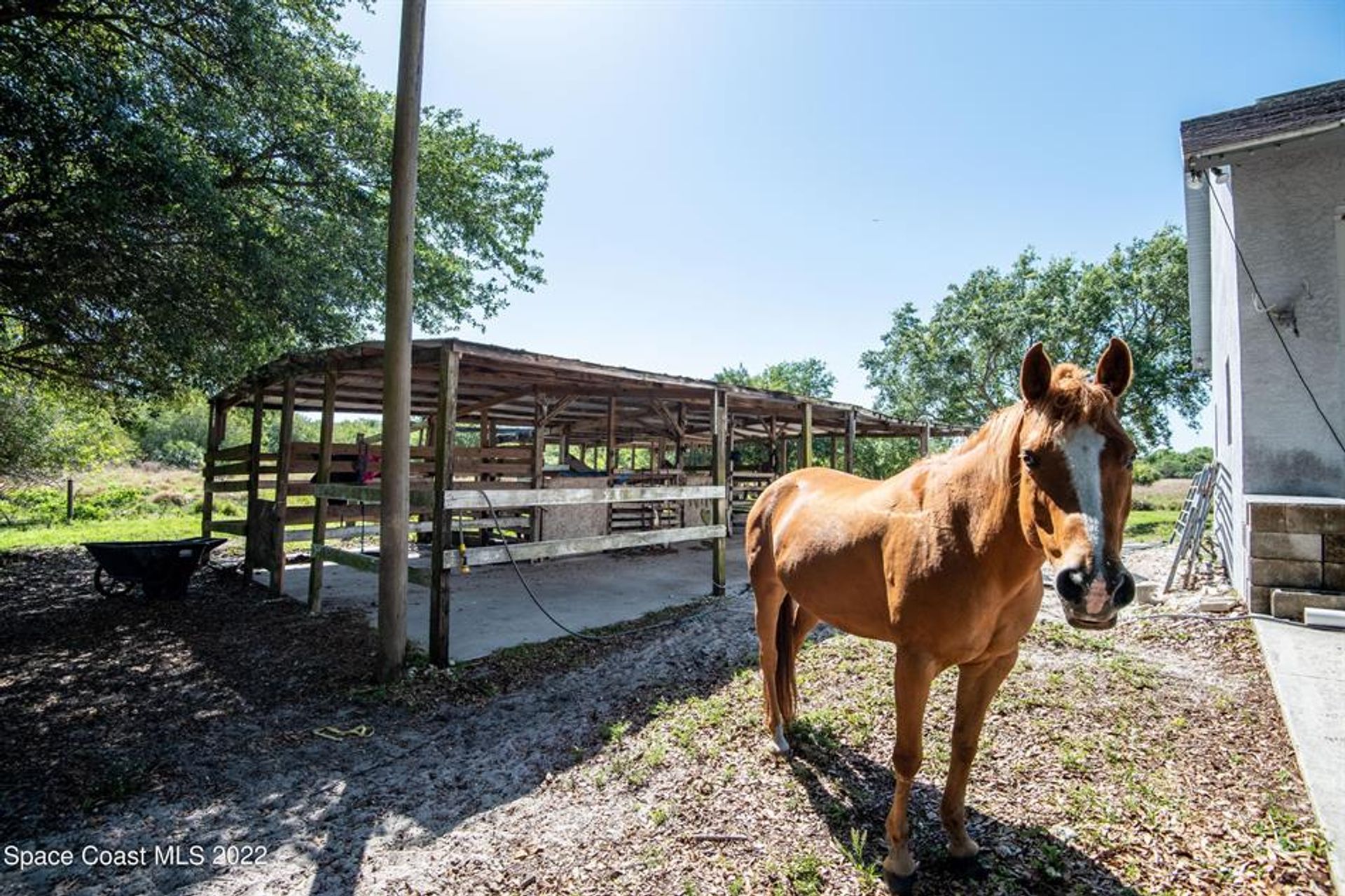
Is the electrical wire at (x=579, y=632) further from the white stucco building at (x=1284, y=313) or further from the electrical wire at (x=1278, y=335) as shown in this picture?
the electrical wire at (x=1278, y=335)

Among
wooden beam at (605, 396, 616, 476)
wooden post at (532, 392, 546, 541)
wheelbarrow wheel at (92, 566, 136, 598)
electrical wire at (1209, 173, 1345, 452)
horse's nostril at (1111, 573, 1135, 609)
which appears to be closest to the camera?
horse's nostril at (1111, 573, 1135, 609)

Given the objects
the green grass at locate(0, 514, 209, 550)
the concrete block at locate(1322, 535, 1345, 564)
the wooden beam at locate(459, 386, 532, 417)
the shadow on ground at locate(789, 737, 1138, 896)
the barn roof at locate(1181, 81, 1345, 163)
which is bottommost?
the green grass at locate(0, 514, 209, 550)

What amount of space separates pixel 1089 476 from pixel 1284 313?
5.53 meters

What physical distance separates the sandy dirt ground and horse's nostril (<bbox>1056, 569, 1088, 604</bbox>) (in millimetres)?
1356

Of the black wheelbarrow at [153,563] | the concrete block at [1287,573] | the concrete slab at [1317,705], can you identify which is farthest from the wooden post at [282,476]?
the concrete block at [1287,573]

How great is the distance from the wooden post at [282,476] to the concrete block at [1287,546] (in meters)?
9.33

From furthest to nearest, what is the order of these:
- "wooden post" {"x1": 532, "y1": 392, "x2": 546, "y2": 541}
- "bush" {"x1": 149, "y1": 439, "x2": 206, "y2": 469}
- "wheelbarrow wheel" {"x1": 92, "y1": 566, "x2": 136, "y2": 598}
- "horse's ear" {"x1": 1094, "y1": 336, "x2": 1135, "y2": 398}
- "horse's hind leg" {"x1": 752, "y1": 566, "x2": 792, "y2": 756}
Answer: "bush" {"x1": 149, "y1": 439, "x2": 206, "y2": 469}
"wooden post" {"x1": 532, "y1": 392, "x2": 546, "y2": 541}
"wheelbarrow wheel" {"x1": 92, "y1": 566, "x2": 136, "y2": 598}
"horse's hind leg" {"x1": 752, "y1": 566, "x2": 792, "y2": 756}
"horse's ear" {"x1": 1094, "y1": 336, "x2": 1135, "y2": 398}

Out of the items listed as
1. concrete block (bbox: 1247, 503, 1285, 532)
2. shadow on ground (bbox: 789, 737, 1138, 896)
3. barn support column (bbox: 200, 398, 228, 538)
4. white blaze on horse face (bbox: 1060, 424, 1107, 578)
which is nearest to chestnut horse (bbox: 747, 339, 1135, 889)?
white blaze on horse face (bbox: 1060, 424, 1107, 578)

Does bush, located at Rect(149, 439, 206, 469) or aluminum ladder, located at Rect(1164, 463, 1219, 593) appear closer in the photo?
aluminum ladder, located at Rect(1164, 463, 1219, 593)

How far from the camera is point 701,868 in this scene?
223 centimetres

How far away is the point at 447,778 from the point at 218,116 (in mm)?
6534

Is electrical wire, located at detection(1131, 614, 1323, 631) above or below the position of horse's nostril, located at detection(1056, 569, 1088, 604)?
below

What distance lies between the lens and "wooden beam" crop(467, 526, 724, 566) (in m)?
4.79

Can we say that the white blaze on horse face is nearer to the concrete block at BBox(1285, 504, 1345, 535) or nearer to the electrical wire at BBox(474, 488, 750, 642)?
the electrical wire at BBox(474, 488, 750, 642)
